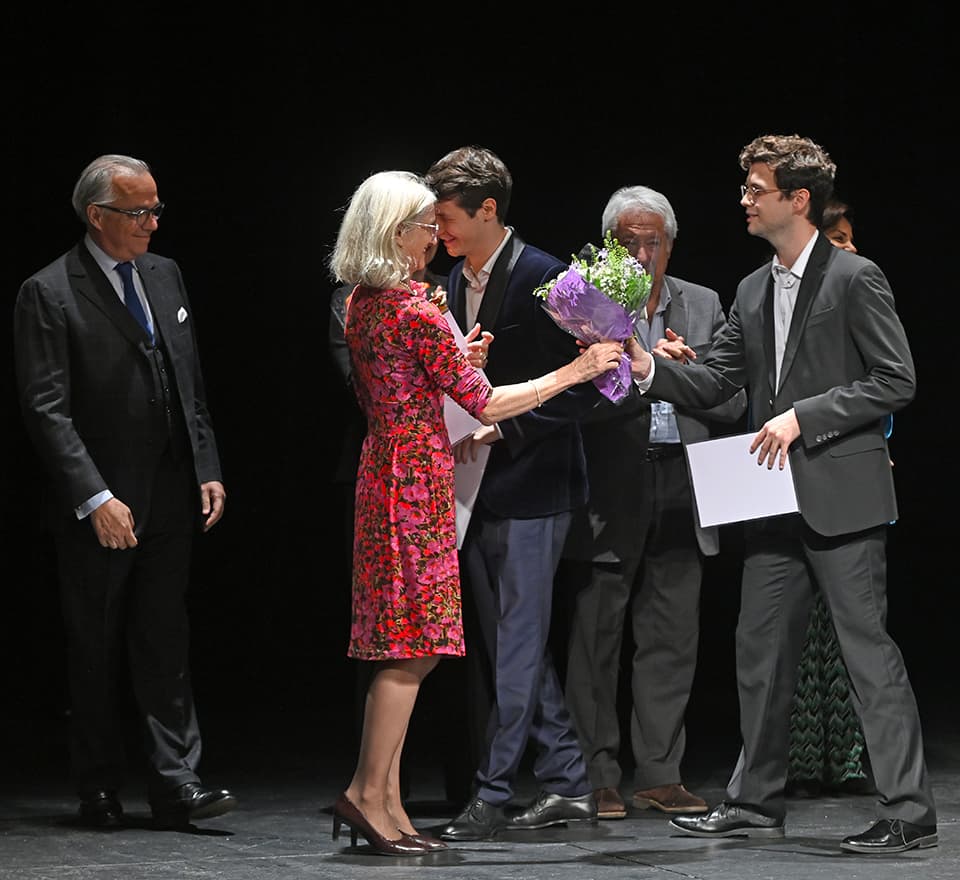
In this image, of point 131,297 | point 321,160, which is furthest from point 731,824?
point 321,160

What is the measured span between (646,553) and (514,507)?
0.69m

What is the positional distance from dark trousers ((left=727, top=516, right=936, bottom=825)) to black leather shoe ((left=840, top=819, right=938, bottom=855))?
0.06 ft

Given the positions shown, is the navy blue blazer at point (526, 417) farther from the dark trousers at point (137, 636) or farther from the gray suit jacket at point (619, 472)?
the dark trousers at point (137, 636)

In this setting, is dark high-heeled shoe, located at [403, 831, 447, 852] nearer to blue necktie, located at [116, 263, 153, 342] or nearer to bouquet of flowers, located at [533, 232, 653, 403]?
bouquet of flowers, located at [533, 232, 653, 403]

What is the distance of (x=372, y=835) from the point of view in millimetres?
4133

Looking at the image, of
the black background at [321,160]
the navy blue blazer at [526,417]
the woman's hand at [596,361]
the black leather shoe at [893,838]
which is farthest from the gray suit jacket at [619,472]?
the black background at [321,160]

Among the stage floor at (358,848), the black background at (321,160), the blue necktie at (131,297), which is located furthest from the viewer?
the black background at (321,160)

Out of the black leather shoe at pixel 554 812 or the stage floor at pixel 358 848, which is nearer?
the stage floor at pixel 358 848

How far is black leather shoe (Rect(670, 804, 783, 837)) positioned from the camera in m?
4.36

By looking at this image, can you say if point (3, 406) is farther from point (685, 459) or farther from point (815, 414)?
point (815, 414)

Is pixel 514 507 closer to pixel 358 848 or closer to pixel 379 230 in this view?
pixel 379 230

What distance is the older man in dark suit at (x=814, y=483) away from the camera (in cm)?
418

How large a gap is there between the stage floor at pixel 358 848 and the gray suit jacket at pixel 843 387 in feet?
2.57

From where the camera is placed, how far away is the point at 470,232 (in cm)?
451
